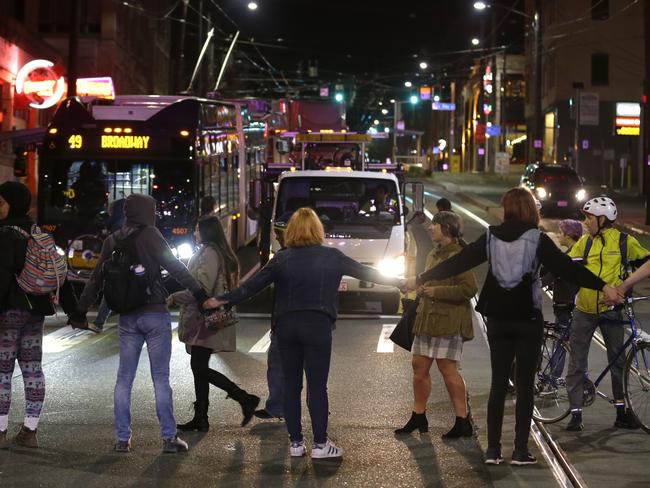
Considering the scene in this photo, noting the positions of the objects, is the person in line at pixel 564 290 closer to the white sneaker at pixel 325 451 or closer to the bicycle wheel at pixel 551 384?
the bicycle wheel at pixel 551 384

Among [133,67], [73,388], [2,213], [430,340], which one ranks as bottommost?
[73,388]

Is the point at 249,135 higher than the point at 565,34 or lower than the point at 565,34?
lower

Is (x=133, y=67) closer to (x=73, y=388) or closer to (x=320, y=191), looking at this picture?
(x=320, y=191)

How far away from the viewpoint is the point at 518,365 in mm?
7793

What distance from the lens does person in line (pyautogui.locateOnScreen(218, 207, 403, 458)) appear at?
7.80 metres

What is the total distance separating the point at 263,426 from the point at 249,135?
18.4 m

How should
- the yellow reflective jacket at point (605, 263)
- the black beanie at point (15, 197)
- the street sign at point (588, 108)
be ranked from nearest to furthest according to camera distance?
the black beanie at point (15, 197)
the yellow reflective jacket at point (605, 263)
the street sign at point (588, 108)

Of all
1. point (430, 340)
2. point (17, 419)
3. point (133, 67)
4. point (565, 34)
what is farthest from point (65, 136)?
point (565, 34)

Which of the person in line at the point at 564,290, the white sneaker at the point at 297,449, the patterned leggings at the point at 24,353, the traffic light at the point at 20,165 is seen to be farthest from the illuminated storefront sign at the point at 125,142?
the white sneaker at the point at 297,449

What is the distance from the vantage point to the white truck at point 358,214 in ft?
55.3

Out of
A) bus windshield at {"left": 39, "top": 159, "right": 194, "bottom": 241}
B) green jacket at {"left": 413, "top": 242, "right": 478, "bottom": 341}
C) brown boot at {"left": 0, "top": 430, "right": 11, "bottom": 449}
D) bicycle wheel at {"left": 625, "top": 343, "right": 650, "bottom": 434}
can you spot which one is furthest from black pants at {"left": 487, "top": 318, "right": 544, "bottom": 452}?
bus windshield at {"left": 39, "top": 159, "right": 194, "bottom": 241}

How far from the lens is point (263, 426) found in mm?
9305

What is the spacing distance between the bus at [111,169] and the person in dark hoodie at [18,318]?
9789 mm

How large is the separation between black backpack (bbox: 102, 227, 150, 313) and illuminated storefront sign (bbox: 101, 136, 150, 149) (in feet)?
35.3
